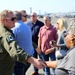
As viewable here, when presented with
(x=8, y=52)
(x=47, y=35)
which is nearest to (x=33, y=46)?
(x=47, y=35)

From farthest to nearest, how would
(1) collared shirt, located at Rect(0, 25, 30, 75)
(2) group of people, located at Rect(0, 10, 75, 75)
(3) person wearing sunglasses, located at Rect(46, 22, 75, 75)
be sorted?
(1) collared shirt, located at Rect(0, 25, 30, 75) < (2) group of people, located at Rect(0, 10, 75, 75) < (3) person wearing sunglasses, located at Rect(46, 22, 75, 75)

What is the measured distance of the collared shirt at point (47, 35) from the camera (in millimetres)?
6730

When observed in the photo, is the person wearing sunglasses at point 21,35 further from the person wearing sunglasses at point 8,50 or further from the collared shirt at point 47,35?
the collared shirt at point 47,35

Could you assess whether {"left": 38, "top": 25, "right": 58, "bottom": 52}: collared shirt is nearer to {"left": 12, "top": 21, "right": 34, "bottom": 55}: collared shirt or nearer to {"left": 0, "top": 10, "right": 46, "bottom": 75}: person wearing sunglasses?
{"left": 12, "top": 21, "right": 34, "bottom": 55}: collared shirt

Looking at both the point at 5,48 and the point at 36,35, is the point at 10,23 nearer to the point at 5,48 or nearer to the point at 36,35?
the point at 5,48

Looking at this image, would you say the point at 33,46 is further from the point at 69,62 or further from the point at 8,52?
the point at 69,62

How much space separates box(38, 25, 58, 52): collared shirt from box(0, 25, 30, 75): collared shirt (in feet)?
9.16

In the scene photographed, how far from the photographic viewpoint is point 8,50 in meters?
3.38

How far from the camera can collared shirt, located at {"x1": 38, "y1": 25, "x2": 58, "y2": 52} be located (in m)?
6.73

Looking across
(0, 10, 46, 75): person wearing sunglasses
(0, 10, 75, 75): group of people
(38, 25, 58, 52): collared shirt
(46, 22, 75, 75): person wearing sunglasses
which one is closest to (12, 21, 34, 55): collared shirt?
(0, 10, 75, 75): group of people

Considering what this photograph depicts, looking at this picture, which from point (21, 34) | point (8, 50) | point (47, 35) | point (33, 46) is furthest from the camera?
point (47, 35)

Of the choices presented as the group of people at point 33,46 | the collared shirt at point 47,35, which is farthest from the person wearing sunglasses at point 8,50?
the collared shirt at point 47,35

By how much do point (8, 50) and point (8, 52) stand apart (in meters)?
0.07

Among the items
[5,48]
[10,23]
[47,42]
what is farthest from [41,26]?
[5,48]
